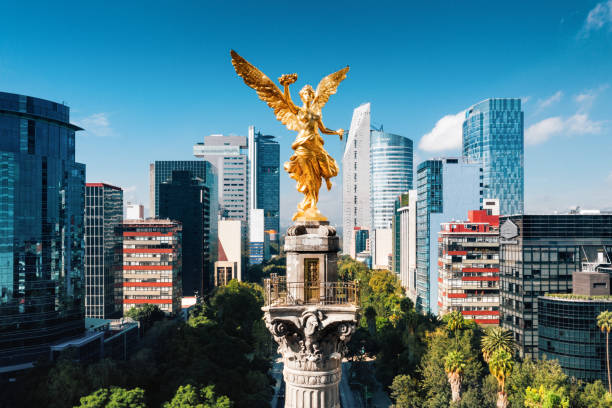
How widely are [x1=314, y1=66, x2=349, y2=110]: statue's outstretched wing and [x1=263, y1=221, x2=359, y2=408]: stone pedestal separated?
5.41m

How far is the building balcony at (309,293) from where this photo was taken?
55.0ft

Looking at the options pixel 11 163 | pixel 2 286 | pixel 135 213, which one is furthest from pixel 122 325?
pixel 135 213

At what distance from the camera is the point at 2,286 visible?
58.8m

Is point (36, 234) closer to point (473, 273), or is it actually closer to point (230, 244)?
point (473, 273)

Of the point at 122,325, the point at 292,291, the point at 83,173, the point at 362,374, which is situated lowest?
the point at 362,374

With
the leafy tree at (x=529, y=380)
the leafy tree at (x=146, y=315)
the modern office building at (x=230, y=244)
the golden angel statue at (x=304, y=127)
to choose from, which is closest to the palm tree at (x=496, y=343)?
the leafy tree at (x=529, y=380)

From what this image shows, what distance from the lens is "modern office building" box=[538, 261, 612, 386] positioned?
56562 millimetres

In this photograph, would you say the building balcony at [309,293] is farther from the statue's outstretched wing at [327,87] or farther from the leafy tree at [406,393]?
the leafy tree at [406,393]

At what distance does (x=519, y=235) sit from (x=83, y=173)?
7489 cm

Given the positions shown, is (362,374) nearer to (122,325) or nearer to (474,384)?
(474,384)

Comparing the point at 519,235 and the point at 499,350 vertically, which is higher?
the point at 519,235

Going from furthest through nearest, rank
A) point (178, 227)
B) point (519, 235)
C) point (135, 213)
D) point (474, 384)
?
point (135, 213)
point (178, 227)
point (519, 235)
point (474, 384)

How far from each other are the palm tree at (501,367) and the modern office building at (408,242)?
86.2 m

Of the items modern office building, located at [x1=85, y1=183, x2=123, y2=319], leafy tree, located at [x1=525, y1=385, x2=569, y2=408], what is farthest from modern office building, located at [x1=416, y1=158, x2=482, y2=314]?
modern office building, located at [x1=85, y1=183, x2=123, y2=319]
